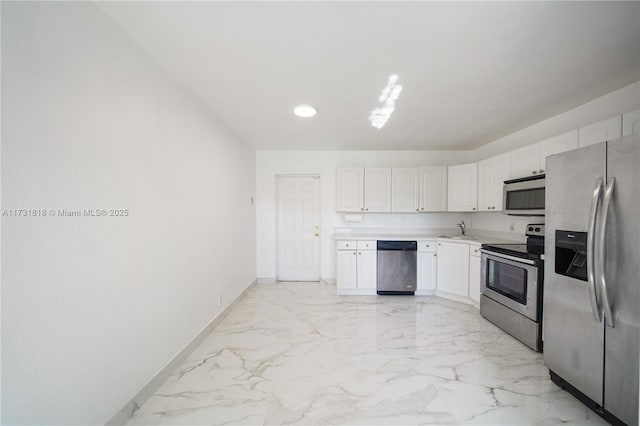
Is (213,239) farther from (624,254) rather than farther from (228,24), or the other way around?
(624,254)

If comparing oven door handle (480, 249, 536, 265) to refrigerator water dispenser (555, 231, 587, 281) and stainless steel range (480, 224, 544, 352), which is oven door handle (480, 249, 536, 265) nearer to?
stainless steel range (480, 224, 544, 352)

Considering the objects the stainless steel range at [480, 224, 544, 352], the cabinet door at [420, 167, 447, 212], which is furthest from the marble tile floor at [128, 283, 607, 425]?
the cabinet door at [420, 167, 447, 212]

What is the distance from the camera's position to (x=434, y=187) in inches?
166

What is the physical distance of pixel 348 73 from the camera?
197 centimetres

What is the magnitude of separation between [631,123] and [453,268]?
2.37 m

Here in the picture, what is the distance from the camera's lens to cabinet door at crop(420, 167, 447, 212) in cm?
420

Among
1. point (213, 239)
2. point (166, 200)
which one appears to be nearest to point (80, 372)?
point (166, 200)

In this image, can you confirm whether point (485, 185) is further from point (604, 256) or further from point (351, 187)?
point (604, 256)

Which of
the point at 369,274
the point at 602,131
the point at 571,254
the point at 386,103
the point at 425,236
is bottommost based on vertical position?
the point at 369,274

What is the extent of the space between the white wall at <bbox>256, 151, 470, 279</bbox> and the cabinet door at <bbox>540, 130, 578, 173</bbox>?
1916mm

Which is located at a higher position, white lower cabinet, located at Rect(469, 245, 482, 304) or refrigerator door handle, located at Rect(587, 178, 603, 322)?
refrigerator door handle, located at Rect(587, 178, 603, 322)

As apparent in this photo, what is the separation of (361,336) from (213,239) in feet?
6.36

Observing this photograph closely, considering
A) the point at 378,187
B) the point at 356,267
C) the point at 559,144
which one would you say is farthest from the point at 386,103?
Answer: the point at 356,267

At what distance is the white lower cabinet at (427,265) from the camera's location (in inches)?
154
